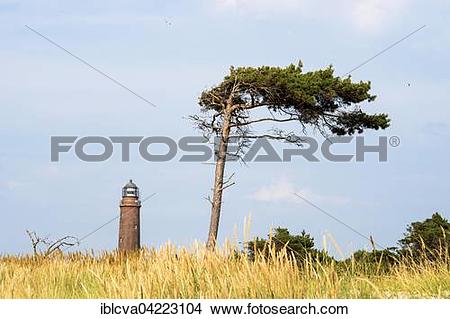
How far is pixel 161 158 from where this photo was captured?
19.4 m

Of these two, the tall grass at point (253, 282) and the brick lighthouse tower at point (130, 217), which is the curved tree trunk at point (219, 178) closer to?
the brick lighthouse tower at point (130, 217)

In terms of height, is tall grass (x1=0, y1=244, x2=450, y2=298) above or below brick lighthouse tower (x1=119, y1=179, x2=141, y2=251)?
below

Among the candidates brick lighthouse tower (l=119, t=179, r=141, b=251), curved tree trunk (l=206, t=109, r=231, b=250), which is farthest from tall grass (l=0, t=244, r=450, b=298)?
brick lighthouse tower (l=119, t=179, r=141, b=251)

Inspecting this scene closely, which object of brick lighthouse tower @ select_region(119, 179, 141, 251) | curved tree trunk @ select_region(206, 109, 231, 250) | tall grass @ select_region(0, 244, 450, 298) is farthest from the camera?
brick lighthouse tower @ select_region(119, 179, 141, 251)

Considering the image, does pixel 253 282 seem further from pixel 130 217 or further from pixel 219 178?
pixel 130 217

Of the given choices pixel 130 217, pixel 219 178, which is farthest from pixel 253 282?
pixel 130 217

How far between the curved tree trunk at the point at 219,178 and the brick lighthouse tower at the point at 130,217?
276 centimetres

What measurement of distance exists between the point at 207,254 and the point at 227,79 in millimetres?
13009

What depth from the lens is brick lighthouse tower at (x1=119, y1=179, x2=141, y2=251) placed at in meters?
21.9

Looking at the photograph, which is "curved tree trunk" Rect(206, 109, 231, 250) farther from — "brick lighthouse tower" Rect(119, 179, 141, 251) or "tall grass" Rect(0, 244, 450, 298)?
"tall grass" Rect(0, 244, 450, 298)

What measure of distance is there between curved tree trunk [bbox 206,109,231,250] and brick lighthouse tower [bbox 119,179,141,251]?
109 inches
